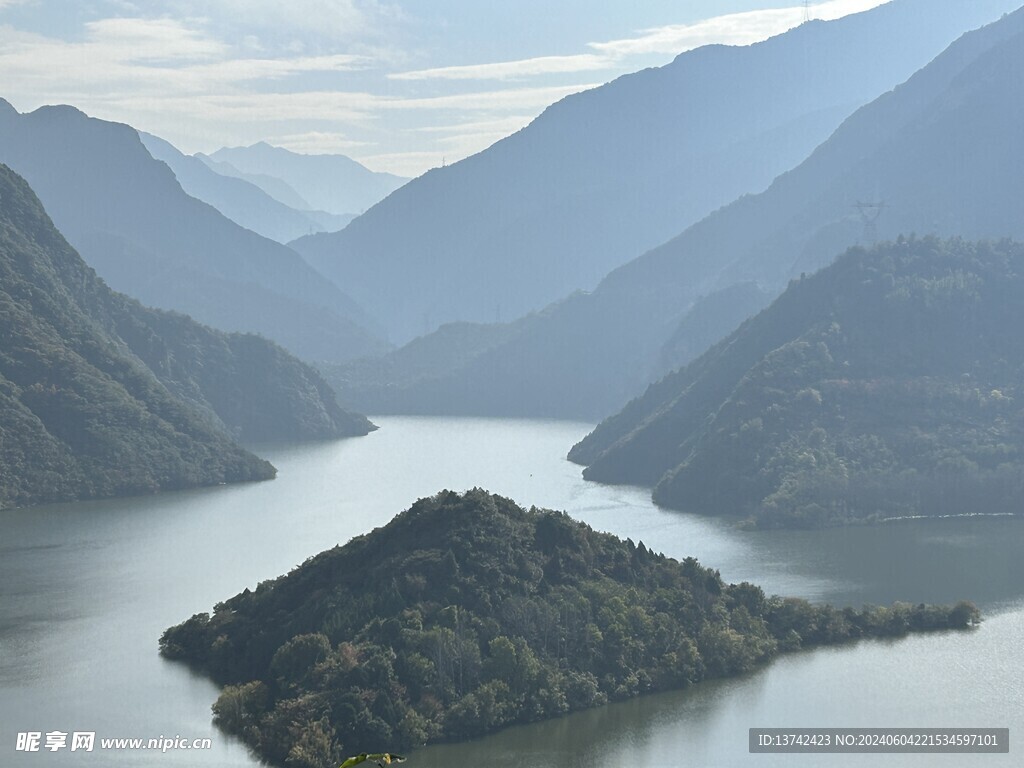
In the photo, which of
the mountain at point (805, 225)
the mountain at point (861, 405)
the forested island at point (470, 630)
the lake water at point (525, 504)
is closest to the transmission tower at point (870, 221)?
the mountain at point (805, 225)

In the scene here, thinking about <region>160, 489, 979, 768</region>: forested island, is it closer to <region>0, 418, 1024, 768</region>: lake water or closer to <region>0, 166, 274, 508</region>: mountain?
<region>0, 418, 1024, 768</region>: lake water

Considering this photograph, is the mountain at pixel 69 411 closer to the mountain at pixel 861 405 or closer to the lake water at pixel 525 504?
the lake water at pixel 525 504

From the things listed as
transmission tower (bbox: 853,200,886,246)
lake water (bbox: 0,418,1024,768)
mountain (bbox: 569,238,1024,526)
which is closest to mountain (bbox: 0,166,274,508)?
lake water (bbox: 0,418,1024,768)

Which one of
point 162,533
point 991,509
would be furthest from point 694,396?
point 162,533

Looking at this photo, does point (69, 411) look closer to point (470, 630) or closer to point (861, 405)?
point (861, 405)

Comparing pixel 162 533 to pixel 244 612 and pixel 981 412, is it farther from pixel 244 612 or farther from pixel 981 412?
pixel 981 412

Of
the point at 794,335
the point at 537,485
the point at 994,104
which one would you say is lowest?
the point at 537,485
